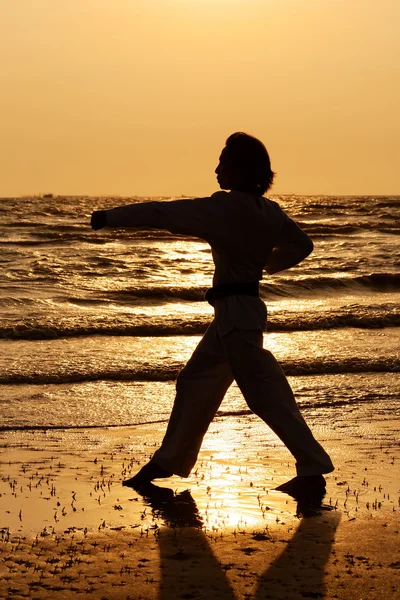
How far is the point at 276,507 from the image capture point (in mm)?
5078

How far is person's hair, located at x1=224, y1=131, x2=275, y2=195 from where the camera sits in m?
5.14

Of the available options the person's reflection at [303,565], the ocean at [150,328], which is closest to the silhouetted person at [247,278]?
the person's reflection at [303,565]

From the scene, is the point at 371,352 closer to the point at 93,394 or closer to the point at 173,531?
the point at 93,394

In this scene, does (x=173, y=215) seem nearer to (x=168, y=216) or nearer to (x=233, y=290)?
(x=168, y=216)

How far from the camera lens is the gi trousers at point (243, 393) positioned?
5.18 metres

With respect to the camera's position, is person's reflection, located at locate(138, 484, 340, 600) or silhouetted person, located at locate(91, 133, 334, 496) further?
silhouetted person, located at locate(91, 133, 334, 496)

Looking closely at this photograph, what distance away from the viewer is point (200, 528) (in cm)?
472

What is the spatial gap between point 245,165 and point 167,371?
19.5 feet

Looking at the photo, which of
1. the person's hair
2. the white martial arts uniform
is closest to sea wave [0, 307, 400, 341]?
the white martial arts uniform

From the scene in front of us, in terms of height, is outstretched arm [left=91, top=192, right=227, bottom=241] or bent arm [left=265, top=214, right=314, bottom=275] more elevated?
outstretched arm [left=91, top=192, right=227, bottom=241]

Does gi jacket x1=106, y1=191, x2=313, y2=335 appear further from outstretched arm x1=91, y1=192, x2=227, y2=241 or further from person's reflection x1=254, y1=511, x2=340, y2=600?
person's reflection x1=254, y1=511, x2=340, y2=600

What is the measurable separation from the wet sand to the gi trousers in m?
0.20

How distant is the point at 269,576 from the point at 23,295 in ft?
49.0

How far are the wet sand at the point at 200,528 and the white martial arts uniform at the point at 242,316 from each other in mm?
400
